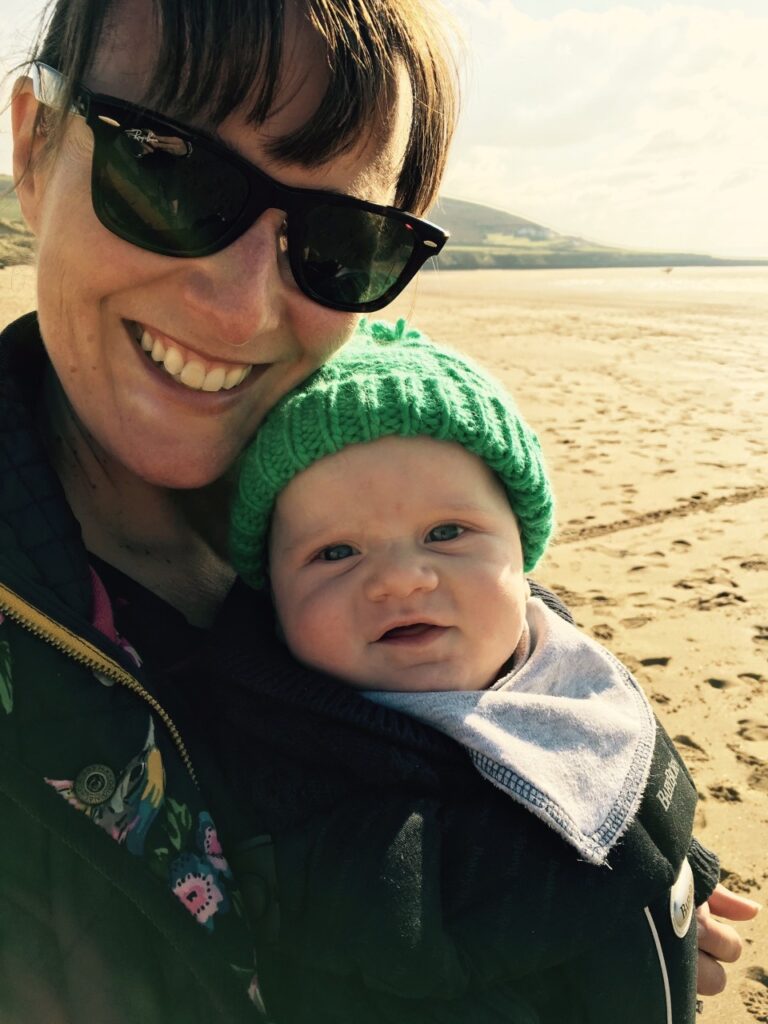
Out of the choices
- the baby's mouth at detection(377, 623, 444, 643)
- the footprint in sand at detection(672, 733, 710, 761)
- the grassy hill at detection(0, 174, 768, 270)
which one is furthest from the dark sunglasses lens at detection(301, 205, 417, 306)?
the grassy hill at detection(0, 174, 768, 270)

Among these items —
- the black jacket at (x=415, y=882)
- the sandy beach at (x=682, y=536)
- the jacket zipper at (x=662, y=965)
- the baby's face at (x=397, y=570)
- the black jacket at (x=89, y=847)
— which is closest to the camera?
the black jacket at (x=89, y=847)

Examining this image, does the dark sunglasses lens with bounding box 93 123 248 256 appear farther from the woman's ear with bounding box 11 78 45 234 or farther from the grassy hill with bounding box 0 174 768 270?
the grassy hill with bounding box 0 174 768 270

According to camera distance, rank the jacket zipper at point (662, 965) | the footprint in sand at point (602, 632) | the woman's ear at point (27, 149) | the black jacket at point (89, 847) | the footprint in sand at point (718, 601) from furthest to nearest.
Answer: the footprint in sand at point (718, 601)
the footprint in sand at point (602, 632)
the woman's ear at point (27, 149)
the jacket zipper at point (662, 965)
the black jacket at point (89, 847)

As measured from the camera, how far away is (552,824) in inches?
69.6

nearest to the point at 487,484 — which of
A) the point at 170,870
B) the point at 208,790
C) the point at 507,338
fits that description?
the point at 208,790

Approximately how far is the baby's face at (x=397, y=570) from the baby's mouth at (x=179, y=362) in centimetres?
30

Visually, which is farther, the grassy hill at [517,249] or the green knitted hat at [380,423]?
the grassy hill at [517,249]

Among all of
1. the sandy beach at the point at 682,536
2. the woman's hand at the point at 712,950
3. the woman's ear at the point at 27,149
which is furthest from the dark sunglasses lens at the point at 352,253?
the woman's hand at the point at 712,950

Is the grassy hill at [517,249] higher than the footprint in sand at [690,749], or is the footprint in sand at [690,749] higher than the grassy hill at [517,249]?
the footprint in sand at [690,749]

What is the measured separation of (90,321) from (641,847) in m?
1.42

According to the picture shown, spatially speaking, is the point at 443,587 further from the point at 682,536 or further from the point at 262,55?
the point at 682,536

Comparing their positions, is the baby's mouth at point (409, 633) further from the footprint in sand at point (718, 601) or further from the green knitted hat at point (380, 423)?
the footprint in sand at point (718, 601)

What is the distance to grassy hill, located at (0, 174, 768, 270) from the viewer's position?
2763 inches

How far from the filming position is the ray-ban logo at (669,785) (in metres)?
1.92
